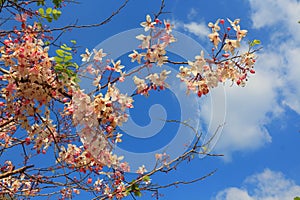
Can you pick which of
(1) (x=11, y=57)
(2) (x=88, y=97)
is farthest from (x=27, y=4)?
(2) (x=88, y=97)

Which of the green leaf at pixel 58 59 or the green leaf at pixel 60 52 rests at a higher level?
the green leaf at pixel 60 52

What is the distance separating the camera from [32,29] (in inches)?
104

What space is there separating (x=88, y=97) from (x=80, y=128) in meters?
0.20

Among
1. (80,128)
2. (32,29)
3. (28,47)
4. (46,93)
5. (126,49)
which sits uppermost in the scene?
(32,29)

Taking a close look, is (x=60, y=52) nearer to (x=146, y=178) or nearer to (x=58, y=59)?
(x=58, y=59)

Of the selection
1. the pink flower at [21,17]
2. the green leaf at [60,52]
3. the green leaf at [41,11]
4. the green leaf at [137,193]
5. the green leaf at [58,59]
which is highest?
the pink flower at [21,17]

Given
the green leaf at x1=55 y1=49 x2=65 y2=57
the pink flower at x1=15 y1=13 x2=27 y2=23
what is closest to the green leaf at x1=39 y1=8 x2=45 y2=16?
the pink flower at x1=15 y1=13 x2=27 y2=23

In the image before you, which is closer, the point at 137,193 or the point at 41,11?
the point at 41,11

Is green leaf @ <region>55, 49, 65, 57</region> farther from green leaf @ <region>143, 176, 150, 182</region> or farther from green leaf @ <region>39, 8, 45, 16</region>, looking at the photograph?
green leaf @ <region>143, 176, 150, 182</region>

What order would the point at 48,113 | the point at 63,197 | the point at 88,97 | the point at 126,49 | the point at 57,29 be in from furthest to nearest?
1. the point at 63,197
2. the point at 57,29
3. the point at 126,49
4. the point at 48,113
5. the point at 88,97

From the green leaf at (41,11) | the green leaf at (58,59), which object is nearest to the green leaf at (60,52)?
the green leaf at (58,59)

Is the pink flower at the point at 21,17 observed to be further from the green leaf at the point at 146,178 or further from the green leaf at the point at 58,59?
the green leaf at the point at 146,178

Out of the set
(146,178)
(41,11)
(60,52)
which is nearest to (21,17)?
(41,11)

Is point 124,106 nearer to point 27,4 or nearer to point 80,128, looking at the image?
point 80,128
